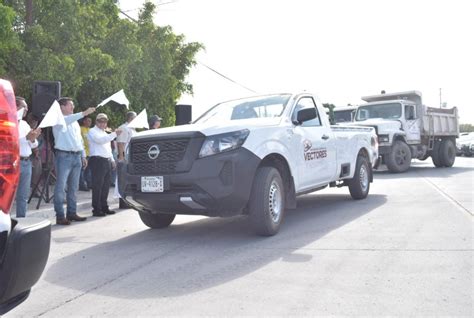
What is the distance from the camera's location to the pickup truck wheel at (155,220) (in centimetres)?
634

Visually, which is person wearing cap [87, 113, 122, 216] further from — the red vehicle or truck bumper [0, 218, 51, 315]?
the red vehicle

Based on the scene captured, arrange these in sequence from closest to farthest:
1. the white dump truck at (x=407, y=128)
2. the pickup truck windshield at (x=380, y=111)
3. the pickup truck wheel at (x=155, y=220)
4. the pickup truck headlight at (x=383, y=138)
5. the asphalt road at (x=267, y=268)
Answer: the asphalt road at (x=267, y=268)
the pickup truck wheel at (x=155, y=220)
the pickup truck headlight at (x=383, y=138)
the white dump truck at (x=407, y=128)
the pickup truck windshield at (x=380, y=111)

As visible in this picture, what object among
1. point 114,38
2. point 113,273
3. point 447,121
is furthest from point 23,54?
point 447,121

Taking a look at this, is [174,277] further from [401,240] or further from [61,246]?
[401,240]

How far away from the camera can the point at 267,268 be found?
169 inches

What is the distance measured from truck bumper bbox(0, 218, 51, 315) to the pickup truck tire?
335 cm

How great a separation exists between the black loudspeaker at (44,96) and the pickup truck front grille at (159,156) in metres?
3.00

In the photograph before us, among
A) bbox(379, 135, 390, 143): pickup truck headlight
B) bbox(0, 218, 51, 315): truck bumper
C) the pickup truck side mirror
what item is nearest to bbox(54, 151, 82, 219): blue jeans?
the pickup truck side mirror

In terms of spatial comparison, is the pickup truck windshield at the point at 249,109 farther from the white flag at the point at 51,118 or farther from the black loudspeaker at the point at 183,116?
the white flag at the point at 51,118

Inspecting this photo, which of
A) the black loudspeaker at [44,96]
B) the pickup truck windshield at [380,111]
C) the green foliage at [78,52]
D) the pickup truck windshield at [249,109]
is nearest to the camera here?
the pickup truck windshield at [249,109]

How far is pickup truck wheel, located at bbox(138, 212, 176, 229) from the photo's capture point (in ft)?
20.8

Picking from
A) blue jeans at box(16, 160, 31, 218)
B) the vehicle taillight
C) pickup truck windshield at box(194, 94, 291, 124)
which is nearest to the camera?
the vehicle taillight

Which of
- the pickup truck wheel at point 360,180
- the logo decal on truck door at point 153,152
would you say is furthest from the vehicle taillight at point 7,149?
the pickup truck wheel at point 360,180

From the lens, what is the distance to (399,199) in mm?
8789
